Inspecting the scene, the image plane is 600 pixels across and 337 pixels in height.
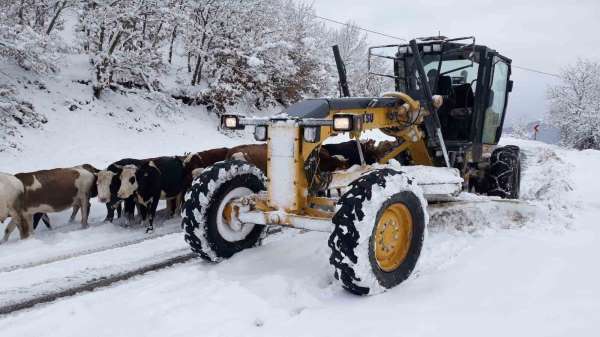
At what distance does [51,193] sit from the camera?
734 centimetres

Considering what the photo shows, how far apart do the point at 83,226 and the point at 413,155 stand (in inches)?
193

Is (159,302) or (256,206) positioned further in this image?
(256,206)

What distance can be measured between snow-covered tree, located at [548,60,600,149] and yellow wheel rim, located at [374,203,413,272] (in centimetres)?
4838

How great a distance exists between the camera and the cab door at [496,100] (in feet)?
24.9

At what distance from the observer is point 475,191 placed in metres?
8.49

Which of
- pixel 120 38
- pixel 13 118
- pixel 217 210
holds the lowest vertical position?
pixel 217 210

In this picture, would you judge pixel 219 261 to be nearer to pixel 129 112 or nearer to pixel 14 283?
pixel 14 283

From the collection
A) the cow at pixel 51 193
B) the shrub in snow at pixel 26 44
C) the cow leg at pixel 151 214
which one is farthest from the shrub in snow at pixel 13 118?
the cow leg at pixel 151 214

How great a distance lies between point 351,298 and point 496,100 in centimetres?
507

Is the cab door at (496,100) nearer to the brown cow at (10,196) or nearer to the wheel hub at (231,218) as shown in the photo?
the wheel hub at (231,218)

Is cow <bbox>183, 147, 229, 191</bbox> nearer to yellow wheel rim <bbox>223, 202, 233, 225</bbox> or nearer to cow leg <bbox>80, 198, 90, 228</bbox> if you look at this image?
cow leg <bbox>80, 198, 90, 228</bbox>

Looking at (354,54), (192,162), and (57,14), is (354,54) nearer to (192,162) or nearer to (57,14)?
(57,14)

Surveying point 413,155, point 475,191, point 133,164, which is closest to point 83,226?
point 133,164

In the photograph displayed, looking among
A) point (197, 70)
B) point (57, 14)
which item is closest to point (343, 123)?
point (57, 14)
